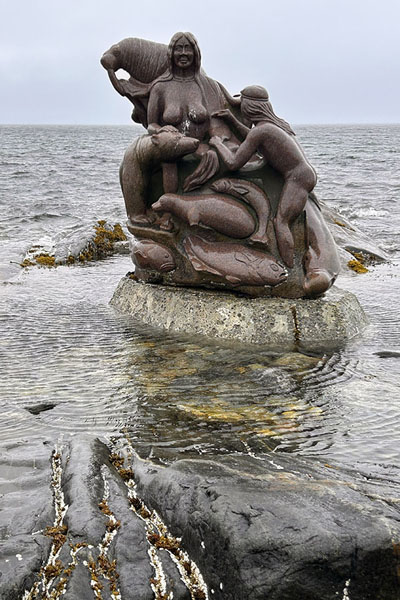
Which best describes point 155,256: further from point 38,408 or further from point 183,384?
point 38,408

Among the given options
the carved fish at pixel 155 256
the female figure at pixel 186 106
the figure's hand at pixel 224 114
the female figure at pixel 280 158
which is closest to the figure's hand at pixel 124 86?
the female figure at pixel 186 106

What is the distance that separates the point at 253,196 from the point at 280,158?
425 millimetres

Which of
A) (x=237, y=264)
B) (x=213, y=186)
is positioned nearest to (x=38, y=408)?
(x=237, y=264)

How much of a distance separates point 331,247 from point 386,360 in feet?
4.75

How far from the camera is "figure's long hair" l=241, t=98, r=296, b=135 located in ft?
20.5

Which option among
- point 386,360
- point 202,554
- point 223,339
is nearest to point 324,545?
point 202,554

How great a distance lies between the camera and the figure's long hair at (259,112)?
6262mm

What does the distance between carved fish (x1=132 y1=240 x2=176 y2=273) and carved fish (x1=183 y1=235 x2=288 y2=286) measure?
26cm

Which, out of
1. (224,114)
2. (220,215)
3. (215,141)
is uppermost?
(224,114)

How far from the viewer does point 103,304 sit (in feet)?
24.3

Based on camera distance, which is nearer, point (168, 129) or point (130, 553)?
point (130, 553)

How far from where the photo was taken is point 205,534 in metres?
2.58

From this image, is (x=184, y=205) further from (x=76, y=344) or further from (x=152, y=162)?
(x=76, y=344)

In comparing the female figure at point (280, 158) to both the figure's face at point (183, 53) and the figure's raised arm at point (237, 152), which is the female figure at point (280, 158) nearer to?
the figure's raised arm at point (237, 152)
